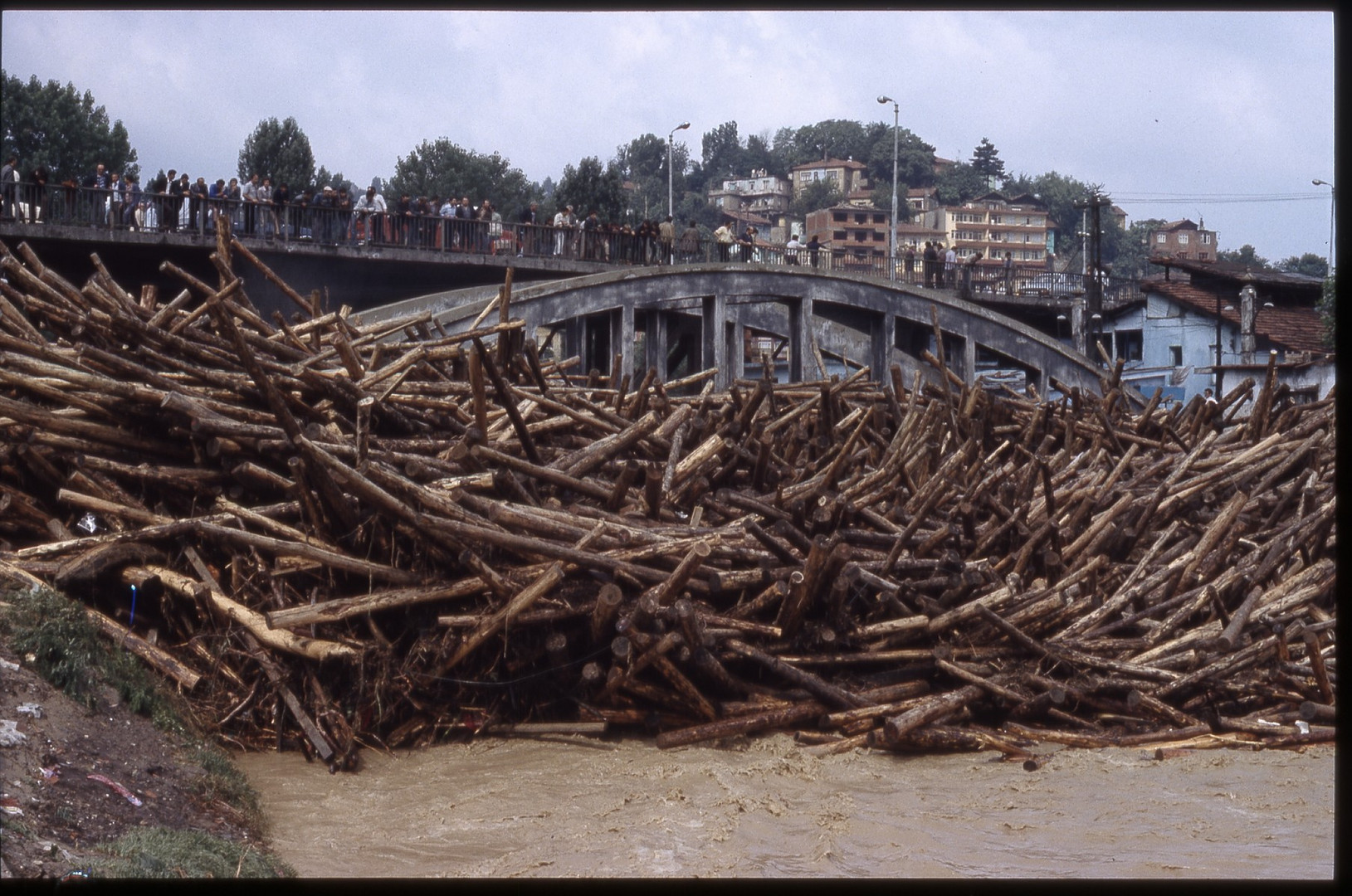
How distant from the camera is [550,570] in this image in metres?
7.55

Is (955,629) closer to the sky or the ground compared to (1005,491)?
closer to the ground

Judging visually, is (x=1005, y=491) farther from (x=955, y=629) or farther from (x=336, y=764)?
(x=336, y=764)

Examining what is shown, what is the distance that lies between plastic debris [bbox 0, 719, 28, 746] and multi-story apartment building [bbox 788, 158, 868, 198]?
118 meters

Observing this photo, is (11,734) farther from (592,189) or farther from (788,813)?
(592,189)

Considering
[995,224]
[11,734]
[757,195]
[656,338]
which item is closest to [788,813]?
[11,734]

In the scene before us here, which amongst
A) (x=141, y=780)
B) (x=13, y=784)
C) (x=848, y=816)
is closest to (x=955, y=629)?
(x=848, y=816)

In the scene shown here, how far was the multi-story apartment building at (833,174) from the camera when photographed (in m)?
124

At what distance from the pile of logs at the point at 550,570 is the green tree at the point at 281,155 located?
156 ft

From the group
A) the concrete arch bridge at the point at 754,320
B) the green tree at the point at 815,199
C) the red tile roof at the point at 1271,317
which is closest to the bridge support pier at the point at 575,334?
the concrete arch bridge at the point at 754,320

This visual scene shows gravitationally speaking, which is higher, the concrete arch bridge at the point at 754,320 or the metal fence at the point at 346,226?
the metal fence at the point at 346,226

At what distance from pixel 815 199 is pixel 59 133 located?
78804 millimetres

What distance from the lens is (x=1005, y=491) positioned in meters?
11.2

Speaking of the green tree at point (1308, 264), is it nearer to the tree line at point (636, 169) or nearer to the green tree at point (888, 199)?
the tree line at point (636, 169)

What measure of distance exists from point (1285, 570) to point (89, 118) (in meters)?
47.2
